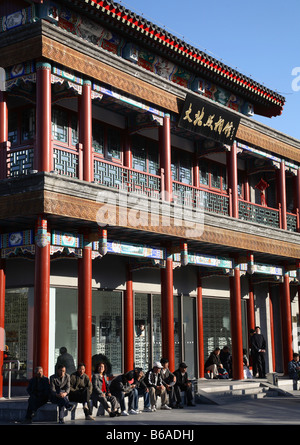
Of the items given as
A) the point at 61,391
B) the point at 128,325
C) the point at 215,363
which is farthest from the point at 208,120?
the point at 61,391

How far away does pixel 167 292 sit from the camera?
17656mm

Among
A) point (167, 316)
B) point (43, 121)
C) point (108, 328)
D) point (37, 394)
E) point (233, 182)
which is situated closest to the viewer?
point (37, 394)

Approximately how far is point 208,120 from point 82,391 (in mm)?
9436

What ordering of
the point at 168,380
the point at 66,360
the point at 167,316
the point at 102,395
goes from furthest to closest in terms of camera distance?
the point at 167,316
the point at 66,360
the point at 168,380
the point at 102,395

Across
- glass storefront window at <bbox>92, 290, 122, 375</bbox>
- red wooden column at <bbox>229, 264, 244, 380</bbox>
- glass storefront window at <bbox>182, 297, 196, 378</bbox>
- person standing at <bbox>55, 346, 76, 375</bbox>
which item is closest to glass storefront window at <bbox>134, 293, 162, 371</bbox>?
glass storefront window at <bbox>92, 290, 122, 375</bbox>

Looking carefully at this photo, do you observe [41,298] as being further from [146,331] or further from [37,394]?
[146,331]

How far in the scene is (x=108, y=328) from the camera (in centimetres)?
1867

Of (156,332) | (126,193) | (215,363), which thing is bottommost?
(215,363)

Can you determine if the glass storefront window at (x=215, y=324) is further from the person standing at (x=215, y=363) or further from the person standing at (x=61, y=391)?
the person standing at (x=61, y=391)

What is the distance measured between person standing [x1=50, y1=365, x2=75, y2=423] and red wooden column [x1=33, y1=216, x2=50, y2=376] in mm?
608

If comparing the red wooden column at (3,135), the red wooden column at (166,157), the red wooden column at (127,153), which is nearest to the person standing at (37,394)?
the red wooden column at (3,135)

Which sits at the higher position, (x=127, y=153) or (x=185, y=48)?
(x=185, y=48)

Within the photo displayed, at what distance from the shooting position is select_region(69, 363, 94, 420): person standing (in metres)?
13.3

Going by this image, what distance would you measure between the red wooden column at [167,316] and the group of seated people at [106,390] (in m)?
1.16
